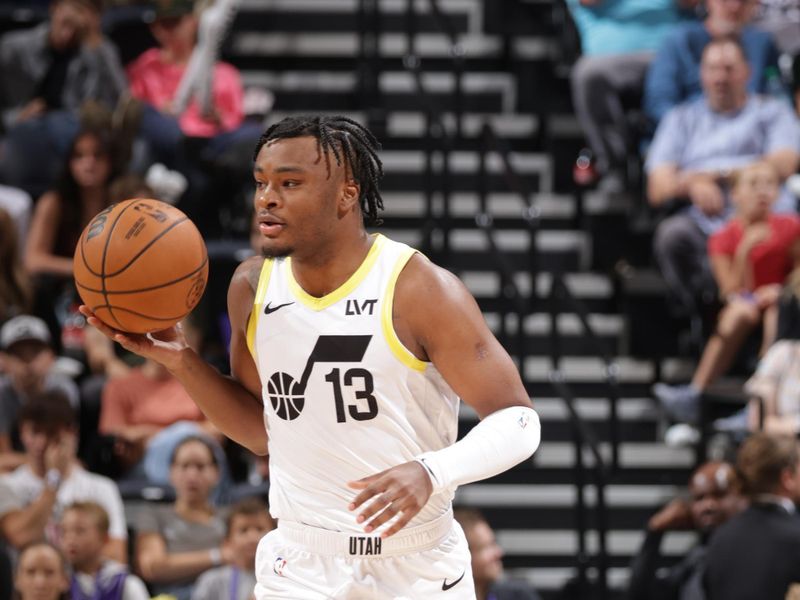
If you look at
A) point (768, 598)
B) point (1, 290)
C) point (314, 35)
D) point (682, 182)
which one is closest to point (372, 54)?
point (314, 35)

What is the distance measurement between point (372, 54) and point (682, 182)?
2095 millimetres

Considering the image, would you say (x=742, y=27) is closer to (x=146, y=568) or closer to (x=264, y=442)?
(x=146, y=568)

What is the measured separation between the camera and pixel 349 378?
4.10 meters

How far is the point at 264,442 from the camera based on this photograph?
4492mm

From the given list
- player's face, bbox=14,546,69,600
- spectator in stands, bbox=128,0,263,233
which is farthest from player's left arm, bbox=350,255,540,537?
spectator in stands, bbox=128,0,263,233

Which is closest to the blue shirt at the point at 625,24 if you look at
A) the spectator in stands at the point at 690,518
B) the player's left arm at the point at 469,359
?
the spectator in stands at the point at 690,518

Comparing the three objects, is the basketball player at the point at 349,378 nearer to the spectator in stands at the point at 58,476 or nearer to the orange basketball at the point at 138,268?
the orange basketball at the point at 138,268

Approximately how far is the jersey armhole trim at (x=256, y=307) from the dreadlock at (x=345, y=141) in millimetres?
314

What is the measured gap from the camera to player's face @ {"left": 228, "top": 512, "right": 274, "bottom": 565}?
6.69 meters

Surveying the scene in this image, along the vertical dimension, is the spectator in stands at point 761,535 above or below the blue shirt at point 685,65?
below

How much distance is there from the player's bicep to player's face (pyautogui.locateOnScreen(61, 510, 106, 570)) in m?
3.06

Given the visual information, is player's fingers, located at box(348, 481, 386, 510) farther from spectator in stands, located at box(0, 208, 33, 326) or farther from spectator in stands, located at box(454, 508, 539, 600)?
spectator in stands, located at box(0, 208, 33, 326)

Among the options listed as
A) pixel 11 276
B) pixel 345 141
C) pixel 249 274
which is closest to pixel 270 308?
pixel 249 274

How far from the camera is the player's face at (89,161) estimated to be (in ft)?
28.0
